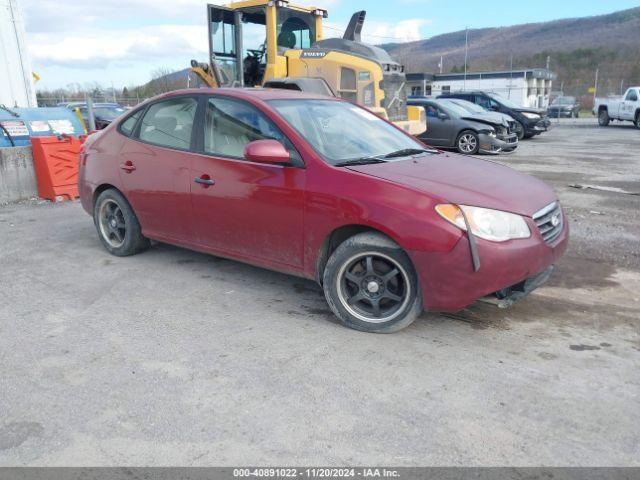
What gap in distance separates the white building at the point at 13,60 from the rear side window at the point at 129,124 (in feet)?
30.7

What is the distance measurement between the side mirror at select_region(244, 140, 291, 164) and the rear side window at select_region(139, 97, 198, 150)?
3.48 ft

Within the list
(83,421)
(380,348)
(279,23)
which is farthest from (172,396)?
(279,23)

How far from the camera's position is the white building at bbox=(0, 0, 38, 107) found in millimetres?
12492

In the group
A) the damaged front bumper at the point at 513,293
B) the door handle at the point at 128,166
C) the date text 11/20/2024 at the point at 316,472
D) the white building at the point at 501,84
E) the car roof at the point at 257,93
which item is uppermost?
the white building at the point at 501,84

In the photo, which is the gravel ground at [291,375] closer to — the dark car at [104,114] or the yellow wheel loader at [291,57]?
the yellow wheel loader at [291,57]

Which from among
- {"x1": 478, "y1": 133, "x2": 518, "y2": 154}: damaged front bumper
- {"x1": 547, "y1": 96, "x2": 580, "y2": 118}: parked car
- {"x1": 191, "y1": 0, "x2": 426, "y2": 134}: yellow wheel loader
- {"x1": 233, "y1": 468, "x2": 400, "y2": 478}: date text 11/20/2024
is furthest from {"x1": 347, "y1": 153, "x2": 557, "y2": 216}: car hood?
{"x1": 547, "y1": 96, "x2": 580, "y2": 118}: parked car

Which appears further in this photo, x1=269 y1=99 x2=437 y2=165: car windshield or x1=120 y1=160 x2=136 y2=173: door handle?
x1=120 y1=160 x2=136 y2=173: door handle

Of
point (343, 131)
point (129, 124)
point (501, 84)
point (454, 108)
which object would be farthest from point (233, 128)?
point (501, 84)

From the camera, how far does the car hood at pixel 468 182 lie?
3.54 m

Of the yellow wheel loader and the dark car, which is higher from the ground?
the yellow wheel loader

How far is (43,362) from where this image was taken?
11.1 feet

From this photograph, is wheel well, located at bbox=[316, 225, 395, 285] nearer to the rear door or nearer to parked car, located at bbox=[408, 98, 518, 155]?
the rear door

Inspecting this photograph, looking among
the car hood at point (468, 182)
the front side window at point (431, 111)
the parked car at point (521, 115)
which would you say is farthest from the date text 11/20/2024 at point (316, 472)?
the parked car at point (521, 115)

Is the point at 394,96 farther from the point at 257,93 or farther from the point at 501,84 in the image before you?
the point at 501,84
